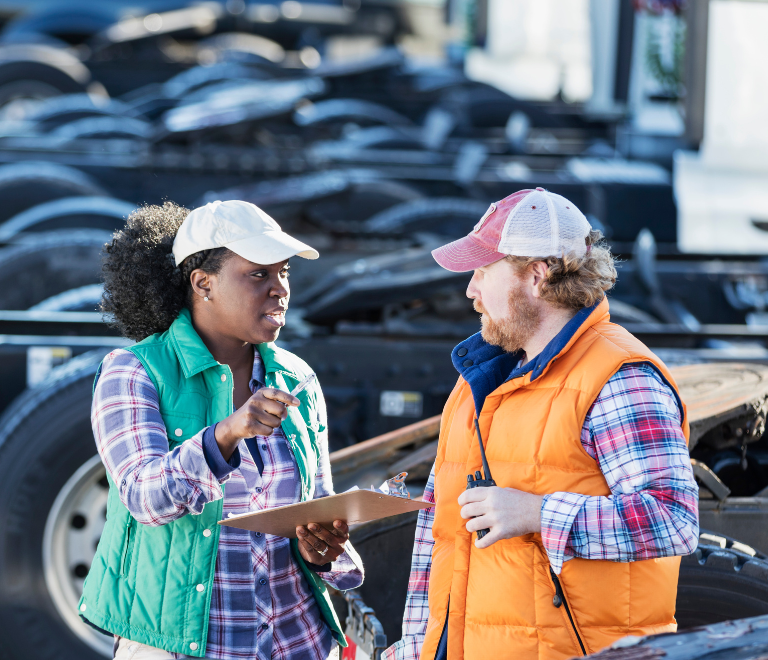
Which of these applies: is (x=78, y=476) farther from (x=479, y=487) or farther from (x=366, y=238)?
(x=366, y=238)

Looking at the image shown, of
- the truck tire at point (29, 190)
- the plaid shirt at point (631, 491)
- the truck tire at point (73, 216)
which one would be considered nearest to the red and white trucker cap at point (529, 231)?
the plaid shirt at point (631, 491)

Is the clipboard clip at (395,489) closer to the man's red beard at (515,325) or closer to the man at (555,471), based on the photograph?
the man at (555,471)

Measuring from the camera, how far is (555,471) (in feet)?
5.98

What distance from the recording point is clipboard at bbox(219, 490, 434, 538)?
187 cm

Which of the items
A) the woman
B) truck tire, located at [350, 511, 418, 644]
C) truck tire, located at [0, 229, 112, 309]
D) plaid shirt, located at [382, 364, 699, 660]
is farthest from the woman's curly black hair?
truck tire, located at [0, 229, 112, 309]

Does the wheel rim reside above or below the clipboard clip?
below

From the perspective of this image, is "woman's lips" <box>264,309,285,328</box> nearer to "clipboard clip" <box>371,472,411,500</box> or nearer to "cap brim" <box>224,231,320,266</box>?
"cap brim" <box>224,231,320,266</box>

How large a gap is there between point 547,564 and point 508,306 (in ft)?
1.62

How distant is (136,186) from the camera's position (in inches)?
334

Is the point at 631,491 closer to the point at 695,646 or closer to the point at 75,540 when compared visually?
the point at 695,646

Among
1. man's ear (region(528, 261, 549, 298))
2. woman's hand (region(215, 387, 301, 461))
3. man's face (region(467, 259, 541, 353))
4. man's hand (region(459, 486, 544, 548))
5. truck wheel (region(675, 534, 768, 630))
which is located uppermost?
man's ear (region(528, 261, 549, 298))

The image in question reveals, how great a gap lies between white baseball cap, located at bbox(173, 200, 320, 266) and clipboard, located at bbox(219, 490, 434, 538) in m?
0.52

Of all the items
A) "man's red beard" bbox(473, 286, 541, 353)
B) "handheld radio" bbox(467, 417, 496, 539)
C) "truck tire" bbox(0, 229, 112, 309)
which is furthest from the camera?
"truck tire" bbox(0, 229, 112, 309)

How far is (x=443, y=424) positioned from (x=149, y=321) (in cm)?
68
